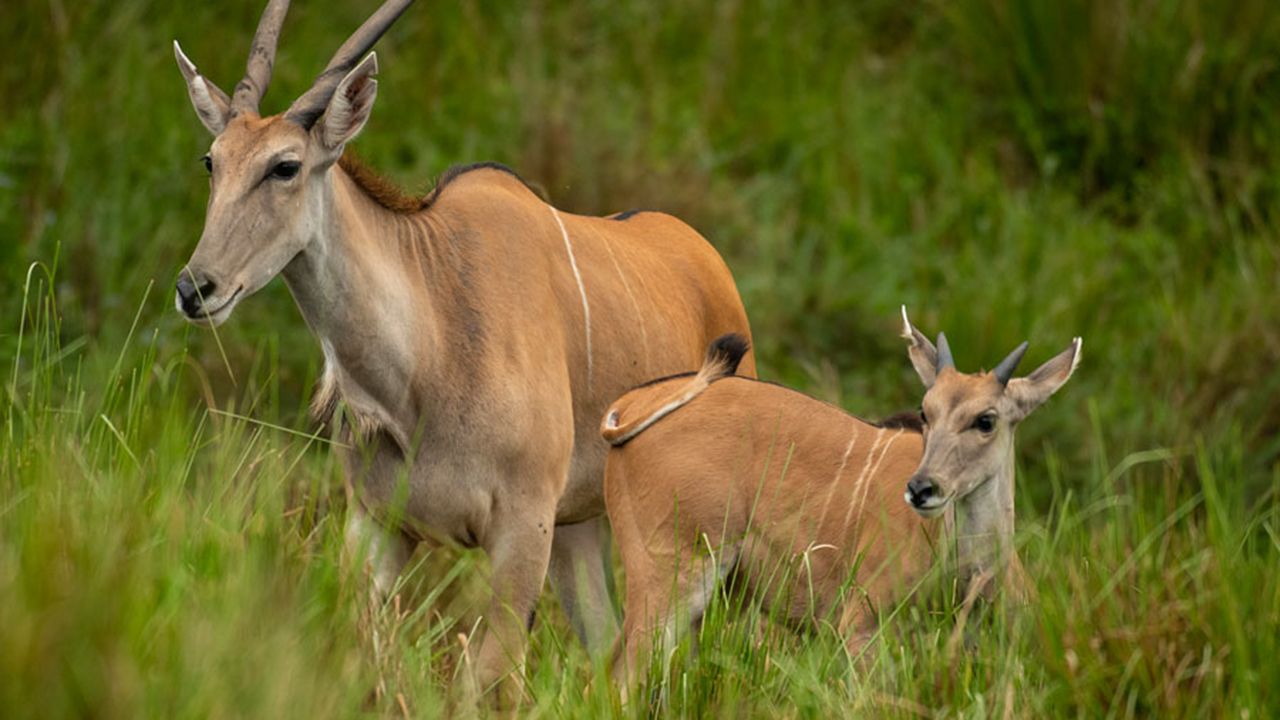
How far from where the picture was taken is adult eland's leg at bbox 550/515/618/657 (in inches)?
244

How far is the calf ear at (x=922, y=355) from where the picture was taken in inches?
216

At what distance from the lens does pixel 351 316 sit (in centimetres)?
518

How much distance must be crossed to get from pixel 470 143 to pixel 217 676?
21.7 ft

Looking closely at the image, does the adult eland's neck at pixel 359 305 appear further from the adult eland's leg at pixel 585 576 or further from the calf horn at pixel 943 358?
the calf horn at pixel 943 358

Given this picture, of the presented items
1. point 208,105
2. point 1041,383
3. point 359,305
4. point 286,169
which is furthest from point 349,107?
point 1041,383

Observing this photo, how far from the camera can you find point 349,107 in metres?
5.04

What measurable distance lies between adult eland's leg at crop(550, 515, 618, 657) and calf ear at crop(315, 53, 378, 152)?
69.2 inches

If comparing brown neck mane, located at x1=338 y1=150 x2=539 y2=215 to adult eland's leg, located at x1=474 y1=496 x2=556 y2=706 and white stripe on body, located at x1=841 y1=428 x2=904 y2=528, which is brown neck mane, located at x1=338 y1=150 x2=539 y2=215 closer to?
adult eland's leg, located at x1=474 y1=496 x2=556 y2=706

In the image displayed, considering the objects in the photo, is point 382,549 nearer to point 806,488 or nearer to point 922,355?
point 806,488

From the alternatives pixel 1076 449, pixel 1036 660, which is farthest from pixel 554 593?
pixel 1076 449

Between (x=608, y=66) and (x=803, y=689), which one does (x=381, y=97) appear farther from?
(x=803, y=689)

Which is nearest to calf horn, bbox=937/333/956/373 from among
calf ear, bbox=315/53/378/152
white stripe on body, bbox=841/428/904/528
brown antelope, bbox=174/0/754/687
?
white stripe on body, bbox=841/428/904/528

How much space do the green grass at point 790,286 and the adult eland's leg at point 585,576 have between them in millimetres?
99

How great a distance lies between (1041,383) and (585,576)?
1679mm
